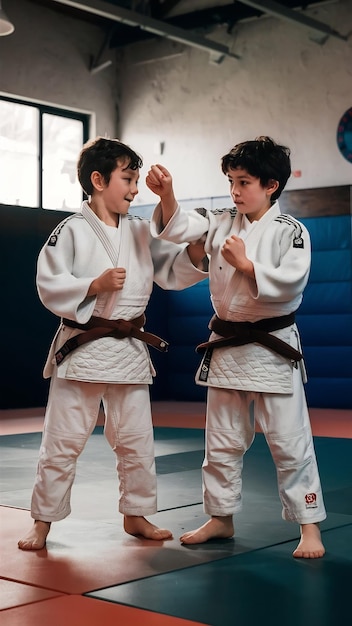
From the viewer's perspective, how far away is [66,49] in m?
8.87

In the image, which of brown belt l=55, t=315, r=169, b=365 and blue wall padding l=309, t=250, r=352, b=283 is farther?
blue wall padding l=309, t=250, r=352, b=283

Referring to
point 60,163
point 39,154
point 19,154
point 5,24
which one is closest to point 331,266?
point 60,163

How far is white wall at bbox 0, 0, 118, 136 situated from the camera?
8375 millimetres

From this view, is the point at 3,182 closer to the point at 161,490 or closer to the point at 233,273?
the point at 161,490

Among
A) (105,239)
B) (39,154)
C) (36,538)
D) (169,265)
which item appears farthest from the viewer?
(39,154)

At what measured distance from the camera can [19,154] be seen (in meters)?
8.39

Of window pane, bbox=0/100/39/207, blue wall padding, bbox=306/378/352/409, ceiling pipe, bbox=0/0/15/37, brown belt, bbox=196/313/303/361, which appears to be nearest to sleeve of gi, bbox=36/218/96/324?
brown belt, bbox=196/313/303/361

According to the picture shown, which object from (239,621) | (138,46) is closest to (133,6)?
(138,46)

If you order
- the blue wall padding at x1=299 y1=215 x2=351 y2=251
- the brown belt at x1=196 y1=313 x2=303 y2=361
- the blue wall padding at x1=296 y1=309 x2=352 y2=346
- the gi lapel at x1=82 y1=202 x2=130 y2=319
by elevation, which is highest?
the blue wall padding at x1=299 y1=215 x2=351 y2=251

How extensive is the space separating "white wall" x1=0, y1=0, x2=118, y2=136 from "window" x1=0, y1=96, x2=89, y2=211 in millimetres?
150

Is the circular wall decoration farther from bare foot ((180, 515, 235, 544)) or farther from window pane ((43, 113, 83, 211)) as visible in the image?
bare foot ((180, 515, 235, 544))

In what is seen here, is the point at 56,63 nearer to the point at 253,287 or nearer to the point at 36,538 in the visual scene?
the point at 253,287

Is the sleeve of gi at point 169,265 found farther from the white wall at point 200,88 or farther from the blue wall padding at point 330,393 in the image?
the white wall at point 200,88

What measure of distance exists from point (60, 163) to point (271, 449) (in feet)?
21.7
